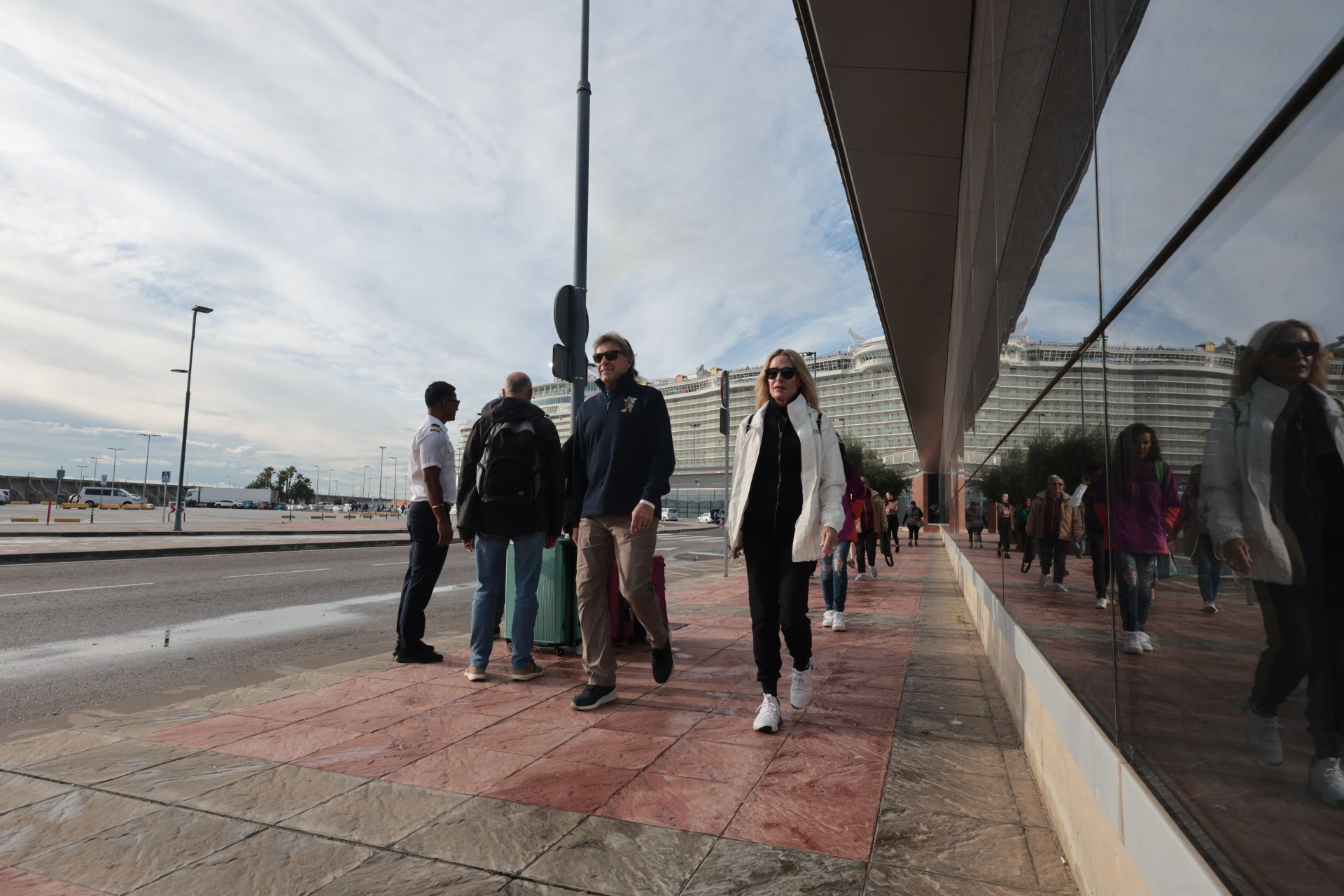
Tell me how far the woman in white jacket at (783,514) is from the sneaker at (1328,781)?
2.48 m

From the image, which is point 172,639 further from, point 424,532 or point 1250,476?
point 1250,476

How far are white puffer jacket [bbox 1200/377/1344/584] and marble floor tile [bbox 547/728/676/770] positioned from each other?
7.62ft

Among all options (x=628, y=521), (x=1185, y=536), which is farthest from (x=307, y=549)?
(x=1185, y=536)

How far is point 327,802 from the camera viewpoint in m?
2.58

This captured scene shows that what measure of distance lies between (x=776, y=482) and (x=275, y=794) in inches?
95.4

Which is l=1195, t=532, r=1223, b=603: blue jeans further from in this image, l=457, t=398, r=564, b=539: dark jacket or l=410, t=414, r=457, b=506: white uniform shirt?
l=410, t=414, r=457, b=506: white uniform shirt

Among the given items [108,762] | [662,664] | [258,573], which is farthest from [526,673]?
[258,573]

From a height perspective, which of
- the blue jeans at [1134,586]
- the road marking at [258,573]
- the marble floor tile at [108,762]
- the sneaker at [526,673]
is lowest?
the road marking at [258,573]

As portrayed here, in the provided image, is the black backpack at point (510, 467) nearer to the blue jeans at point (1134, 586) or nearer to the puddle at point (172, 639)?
the puddle at point (172, 639)

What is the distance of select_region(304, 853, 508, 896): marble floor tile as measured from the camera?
2.01 m

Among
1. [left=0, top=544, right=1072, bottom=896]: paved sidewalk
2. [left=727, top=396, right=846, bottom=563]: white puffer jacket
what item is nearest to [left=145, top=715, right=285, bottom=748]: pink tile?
[left=0, top=544, right=1072, bottom=896]: paved sidewalk

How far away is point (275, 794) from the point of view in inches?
104

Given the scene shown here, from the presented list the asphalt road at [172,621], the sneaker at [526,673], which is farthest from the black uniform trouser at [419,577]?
the asphalt road at [172,621]

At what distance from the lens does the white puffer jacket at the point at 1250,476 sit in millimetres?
1018
